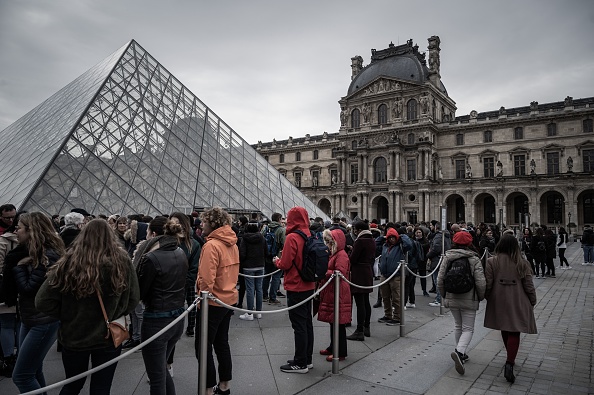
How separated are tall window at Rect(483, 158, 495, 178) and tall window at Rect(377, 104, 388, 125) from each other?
12422 millimetres

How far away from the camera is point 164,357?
3211mm

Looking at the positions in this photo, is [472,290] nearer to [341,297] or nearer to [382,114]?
[341,297]

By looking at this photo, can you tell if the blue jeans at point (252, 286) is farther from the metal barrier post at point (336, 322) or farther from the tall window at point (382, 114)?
the tall window at point (382, 114)

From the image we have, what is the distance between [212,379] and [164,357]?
73 centimetres

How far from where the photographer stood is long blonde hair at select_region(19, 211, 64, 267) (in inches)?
122

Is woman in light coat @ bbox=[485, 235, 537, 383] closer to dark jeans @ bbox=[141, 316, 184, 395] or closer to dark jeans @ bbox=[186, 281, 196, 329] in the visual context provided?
dark jeans @ bbox=[141, 316, 184, 395]

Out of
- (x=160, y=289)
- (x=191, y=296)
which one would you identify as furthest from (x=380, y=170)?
(x=160, y=289)

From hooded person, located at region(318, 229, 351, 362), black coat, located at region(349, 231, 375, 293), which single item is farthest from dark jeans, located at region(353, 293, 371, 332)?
hooded person, located at region(318, 229, 351, 362)

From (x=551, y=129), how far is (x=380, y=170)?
725 inches

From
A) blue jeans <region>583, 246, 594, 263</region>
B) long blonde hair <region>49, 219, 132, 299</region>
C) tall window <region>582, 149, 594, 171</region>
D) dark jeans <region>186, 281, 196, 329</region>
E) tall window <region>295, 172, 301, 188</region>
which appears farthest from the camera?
tall window <region>295, 172, 301, 188</region>

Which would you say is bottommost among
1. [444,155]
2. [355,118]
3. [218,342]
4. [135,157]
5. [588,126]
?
[218,342]

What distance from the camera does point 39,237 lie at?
3156 mm

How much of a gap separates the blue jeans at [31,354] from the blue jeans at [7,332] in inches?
33.5

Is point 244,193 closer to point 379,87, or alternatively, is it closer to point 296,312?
point 296,312
